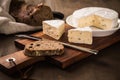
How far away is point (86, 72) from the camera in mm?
797

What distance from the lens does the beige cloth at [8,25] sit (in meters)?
1.05

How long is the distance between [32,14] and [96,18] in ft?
0.88

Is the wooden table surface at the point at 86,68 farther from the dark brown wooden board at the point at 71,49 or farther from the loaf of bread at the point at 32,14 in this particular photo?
the loaf of bread at the point at 32,14

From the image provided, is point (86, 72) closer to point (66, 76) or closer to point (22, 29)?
point (66, 76)

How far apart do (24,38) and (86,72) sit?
0.32 m

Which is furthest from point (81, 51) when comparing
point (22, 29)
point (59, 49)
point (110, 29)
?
point (22, 29)

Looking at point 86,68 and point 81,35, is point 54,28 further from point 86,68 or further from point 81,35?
point 86,68

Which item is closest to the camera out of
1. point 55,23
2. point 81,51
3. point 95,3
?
point 81,51

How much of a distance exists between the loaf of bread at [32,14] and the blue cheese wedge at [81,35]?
0.23m

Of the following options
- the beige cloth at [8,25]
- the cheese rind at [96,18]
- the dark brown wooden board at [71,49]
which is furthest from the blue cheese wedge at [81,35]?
the beige cloth at [8,25]

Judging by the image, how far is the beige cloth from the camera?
1054 millimetres

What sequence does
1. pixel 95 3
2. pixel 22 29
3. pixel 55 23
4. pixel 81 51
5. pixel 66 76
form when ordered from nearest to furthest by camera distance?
1. pixel 66 76
2. pixel 81 51
3. pixel 55 23
4. pixel 22 29
5. pixel 95 3

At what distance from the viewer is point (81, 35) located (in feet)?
3.02

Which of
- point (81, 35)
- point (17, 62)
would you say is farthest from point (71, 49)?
point (17, 62)
